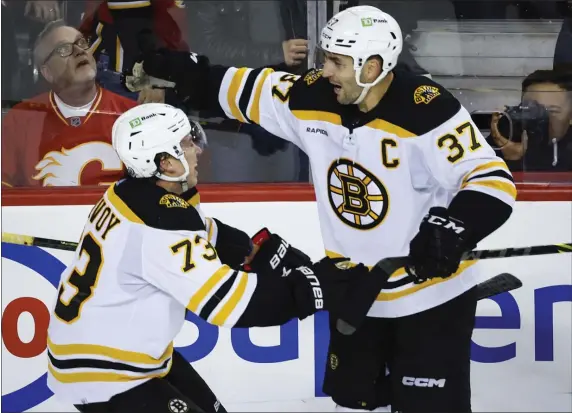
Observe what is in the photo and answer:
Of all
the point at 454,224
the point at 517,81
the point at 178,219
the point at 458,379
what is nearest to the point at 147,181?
the point at 178,219

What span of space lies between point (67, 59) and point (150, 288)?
0.83 metres

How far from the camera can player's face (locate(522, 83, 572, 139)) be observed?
2.72m

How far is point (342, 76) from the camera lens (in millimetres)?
2350

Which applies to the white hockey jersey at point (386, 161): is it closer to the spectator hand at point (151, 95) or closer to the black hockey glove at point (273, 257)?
the black hockey glove at point (273, 257)

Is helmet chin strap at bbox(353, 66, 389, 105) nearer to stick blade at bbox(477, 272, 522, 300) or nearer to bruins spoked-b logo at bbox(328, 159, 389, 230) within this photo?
bruins spoked-b logo at bbox(328, 159, 389, 230)

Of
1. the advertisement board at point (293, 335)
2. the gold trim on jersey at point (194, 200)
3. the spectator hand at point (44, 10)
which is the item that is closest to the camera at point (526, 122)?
the advertisement board at point (293, 335)

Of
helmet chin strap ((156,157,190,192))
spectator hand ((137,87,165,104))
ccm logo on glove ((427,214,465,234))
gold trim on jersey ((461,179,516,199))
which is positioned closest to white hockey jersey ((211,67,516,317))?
gold trim on jersey ((461,179,516,199))

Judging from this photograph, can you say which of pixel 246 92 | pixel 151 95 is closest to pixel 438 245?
pixel 246 92

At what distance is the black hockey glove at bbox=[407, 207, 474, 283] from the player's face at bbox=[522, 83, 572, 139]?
2.11 ft

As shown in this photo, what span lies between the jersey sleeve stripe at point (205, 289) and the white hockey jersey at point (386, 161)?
18.1 inches

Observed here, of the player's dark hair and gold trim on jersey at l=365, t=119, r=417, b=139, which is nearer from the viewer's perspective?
gold trim on jersey at l=365, t=119, r=417, b=139

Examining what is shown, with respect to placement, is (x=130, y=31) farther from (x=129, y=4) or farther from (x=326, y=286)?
(x=326, y=286)

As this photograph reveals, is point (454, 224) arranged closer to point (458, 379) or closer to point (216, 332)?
point (458, 379)

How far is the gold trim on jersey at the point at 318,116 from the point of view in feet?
7.92
